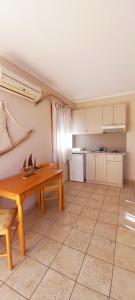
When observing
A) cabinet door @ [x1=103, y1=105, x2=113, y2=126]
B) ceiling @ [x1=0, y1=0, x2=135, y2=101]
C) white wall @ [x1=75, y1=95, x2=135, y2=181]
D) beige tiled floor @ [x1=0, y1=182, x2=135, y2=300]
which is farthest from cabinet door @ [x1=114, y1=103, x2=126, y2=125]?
beige tiled floor @ [x1=0, y1=182, x2=135, y2=300]

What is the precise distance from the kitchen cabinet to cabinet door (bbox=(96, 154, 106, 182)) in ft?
0.35

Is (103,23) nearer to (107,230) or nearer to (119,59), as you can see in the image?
(119,59)

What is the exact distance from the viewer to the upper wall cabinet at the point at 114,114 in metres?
3.59

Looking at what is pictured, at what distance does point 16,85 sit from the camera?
2.01m

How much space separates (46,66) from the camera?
2.30m

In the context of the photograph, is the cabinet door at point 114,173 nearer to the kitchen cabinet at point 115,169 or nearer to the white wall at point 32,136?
the kitchen cabinet at point 115,169

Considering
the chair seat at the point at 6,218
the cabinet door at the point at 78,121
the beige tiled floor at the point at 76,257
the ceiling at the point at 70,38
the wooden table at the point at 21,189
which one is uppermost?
the ceiling at the point at 70,38

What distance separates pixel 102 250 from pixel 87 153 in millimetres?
2536

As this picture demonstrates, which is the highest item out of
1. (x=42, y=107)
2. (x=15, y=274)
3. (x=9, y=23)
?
(x=9, y=23)

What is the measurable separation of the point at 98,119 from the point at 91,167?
1331 mm

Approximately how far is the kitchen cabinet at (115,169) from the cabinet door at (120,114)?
89cm

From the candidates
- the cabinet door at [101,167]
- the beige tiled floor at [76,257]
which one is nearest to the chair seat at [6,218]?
the beige tiled floor at [76,257]

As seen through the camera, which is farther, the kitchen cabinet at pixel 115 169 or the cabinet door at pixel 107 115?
the cabinet door at pixel 107 115

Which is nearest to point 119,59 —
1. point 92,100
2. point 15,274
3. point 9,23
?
point 9,23
